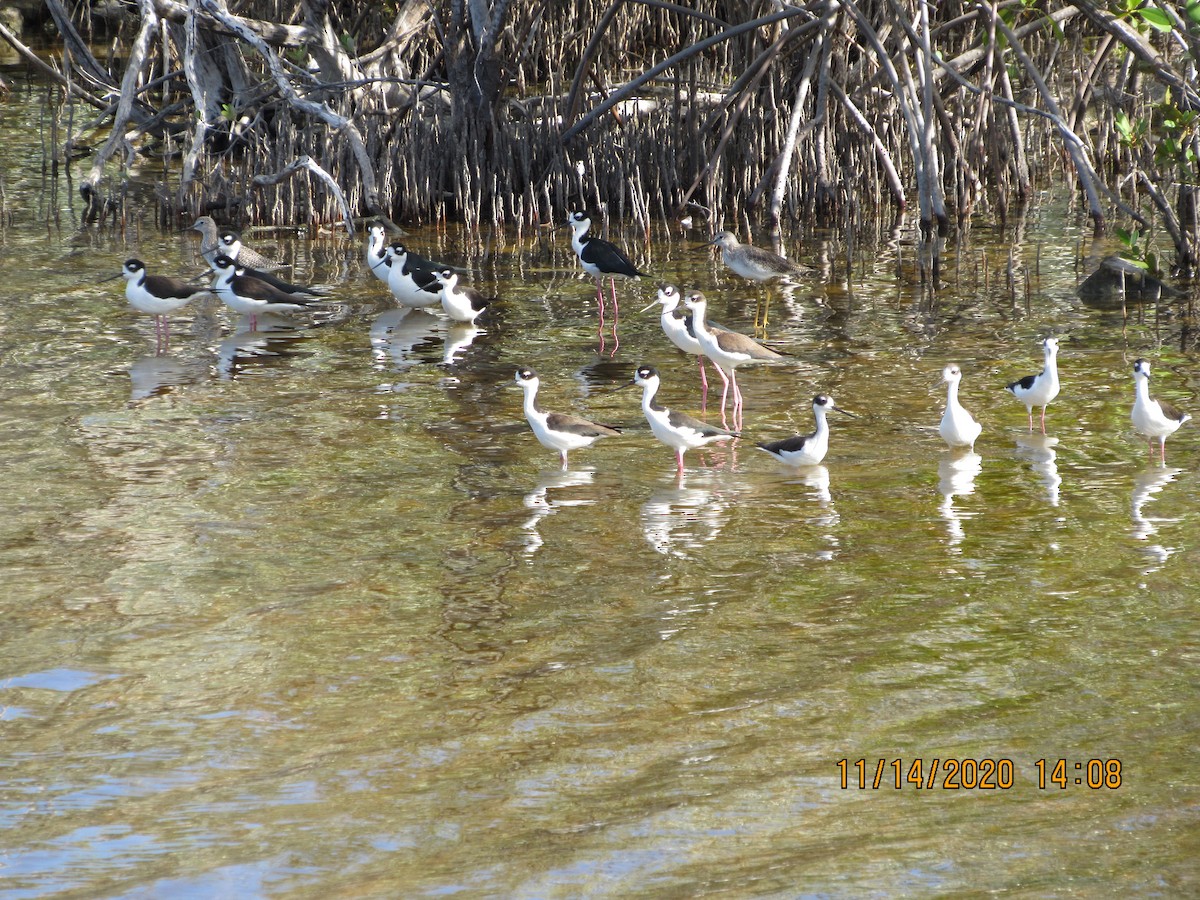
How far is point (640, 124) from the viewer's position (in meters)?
16.3

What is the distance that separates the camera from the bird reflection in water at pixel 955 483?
6926 mm

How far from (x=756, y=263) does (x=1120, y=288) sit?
2933 millimetres

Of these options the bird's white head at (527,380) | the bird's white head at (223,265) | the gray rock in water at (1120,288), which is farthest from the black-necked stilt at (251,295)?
the gray rock in water at (1120,288)

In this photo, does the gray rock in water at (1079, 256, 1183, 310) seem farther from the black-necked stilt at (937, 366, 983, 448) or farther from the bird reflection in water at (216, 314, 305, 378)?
the bird reflection in water at (216, 314, 305, 378)

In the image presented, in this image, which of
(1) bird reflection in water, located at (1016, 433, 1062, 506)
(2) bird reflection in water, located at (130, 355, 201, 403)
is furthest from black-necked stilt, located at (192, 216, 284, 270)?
(1) bird reflection in water, located at (1016, 433, 1062, 506)

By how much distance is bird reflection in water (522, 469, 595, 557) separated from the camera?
696 centimetres

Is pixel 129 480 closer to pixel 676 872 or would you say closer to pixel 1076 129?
pixel 676 872

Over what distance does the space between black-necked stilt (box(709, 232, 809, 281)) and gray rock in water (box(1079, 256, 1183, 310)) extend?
93.9 inches

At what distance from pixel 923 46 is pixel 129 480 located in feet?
28.1

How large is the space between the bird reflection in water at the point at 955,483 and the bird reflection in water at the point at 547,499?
1793 mm

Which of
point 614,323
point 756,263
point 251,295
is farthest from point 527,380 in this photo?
point 251,295

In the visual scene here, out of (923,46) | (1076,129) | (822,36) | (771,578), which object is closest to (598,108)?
(822,36)

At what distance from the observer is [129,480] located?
304 inches
